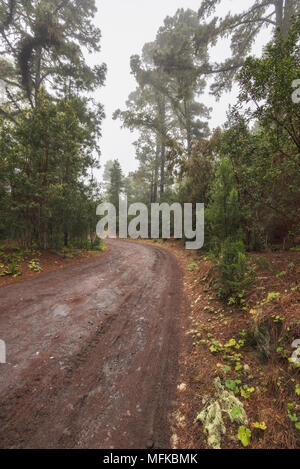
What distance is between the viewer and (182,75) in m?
11.9

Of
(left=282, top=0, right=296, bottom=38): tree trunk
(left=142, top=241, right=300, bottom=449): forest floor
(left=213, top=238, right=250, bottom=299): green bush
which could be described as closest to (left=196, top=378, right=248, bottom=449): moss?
(left=142, top=241, right=300, bottom=449): forest floor

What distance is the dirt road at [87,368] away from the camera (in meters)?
1.74

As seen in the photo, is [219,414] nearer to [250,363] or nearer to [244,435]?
[244,435]

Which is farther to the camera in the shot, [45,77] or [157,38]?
[157,38]

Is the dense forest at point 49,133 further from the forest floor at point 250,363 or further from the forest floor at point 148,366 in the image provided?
the forest floor at point 250,363

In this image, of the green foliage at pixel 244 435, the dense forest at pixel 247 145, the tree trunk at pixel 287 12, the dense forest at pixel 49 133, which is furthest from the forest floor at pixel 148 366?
the tree trunk at pixel 287 12

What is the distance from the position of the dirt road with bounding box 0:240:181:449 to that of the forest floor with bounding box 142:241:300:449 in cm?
29

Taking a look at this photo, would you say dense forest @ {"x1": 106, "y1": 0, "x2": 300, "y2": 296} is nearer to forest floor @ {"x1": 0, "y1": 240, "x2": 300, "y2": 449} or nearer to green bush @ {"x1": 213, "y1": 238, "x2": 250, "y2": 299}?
green bush @ {"x1": 213, "y1": 238, "x2": 250, "y2": 299}

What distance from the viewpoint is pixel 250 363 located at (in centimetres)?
243

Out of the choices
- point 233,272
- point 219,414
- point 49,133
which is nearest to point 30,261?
point 49,133

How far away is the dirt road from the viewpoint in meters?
1.74

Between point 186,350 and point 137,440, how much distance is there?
1.42 metres
